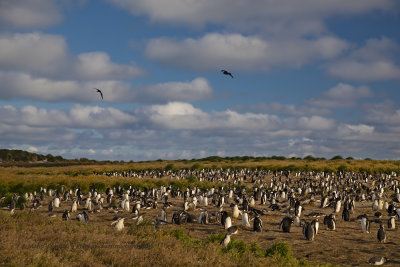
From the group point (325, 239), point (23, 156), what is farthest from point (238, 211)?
point (23, 156)

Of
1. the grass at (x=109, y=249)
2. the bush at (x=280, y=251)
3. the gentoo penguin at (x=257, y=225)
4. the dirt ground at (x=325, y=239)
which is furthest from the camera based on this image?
the gentoo penguin at (x=257, y=225)

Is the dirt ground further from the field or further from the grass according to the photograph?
the grass

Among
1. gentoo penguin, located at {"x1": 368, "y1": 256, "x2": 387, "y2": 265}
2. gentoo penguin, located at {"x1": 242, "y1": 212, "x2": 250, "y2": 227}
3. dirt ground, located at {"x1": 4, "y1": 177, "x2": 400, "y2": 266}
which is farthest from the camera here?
gentoo penguin, located at {"x1": 242, "y1": 212, "x2": 250, "y2": 227}

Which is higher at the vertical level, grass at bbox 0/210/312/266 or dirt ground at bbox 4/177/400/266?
grass at bbox 0/210/312/266

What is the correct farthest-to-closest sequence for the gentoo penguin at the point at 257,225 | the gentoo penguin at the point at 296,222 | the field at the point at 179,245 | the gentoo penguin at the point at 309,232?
the gentoo penguin at the point at 296,222, the gentoo penguin at the point at 257,225, the gentoo penguin at the point at 309,232, the field at the point at 179,245

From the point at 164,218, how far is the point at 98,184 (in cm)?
1882

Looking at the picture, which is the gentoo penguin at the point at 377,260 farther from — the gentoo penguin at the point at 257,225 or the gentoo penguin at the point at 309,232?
the gentoo penguin at the point at 257,225

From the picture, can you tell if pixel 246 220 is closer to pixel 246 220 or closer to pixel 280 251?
pixel 246 220

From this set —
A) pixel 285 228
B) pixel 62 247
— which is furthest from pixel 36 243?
pixel 285 228

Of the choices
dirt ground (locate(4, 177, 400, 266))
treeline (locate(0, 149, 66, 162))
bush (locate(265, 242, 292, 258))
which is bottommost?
dirt ground (locate(4, 177, 400, 266))

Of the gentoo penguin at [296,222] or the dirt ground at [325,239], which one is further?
the gentoo penguin at [296,222]

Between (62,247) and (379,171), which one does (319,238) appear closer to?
(62,247)

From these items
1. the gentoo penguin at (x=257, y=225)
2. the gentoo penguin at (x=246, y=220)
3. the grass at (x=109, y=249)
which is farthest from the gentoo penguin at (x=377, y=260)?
the gentoo penguin at (x=246, y=220)

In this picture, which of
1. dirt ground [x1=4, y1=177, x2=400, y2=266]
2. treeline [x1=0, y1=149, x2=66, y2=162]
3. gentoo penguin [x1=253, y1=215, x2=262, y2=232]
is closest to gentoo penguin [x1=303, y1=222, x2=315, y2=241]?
dirt ground [x1=4, y1=177, x2=400, y2=266]
